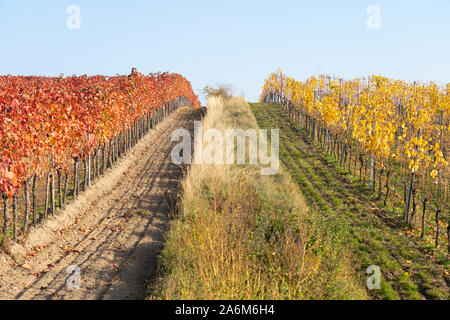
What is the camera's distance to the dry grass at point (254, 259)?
22.0 ft

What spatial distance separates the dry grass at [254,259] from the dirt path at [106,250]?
0.75 meters

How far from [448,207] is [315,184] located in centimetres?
451

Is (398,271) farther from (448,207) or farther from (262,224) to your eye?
(448,207)

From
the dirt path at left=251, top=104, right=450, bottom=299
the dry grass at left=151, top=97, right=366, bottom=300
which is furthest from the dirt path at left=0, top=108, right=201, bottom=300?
the dirt path at left=251, top=104, right=450, bottom=299

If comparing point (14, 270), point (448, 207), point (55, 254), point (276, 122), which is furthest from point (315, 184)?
point (276, 122)

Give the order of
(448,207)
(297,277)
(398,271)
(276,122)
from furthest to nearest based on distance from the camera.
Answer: (276,122)
(448,207)
(398,271)
(297,277)

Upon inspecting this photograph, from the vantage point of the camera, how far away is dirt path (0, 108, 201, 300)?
807 cm

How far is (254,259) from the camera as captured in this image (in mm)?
7703

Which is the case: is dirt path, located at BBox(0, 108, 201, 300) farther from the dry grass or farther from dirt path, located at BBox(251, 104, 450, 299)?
dirt path, located at BBox(251, 104, 450, 299)

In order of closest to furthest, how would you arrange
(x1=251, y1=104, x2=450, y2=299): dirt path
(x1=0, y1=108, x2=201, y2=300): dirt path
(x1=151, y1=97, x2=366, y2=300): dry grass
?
(x1=151, y1=97, x2=366, y2=300): dry grass
(x1=0, y1=108, x2=201, y2=300): dirt path
(x1=251, y1=104, x2=450, y2=299): dirt path

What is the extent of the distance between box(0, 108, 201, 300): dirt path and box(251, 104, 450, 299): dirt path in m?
4.31

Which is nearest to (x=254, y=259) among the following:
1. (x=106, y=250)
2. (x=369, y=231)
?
(x=106, y=250)

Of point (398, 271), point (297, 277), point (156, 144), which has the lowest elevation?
point (398, 271)
